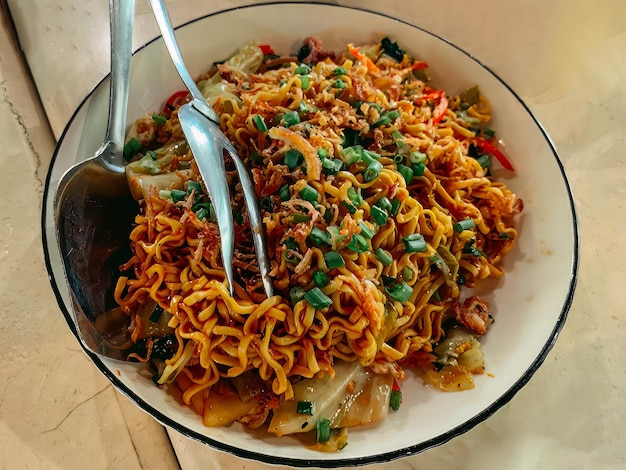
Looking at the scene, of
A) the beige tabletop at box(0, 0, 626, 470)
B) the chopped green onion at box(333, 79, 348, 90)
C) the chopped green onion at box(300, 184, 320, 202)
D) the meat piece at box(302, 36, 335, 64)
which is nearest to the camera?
the chopped green onion at box(300, 184, 320, 202)

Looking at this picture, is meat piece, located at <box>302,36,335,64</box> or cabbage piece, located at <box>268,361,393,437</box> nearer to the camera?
cabbage piece, located at <box>268,361,393,437</box>

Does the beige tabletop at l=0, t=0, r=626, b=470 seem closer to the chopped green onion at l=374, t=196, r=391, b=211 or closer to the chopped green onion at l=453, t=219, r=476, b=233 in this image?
the chopped green onion at l=453, t=219, r=476, b=233

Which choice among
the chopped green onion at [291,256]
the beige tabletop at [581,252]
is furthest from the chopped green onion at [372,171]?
the beige tabletop at [581,252]

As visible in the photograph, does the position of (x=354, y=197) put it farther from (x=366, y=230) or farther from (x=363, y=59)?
(x=363, y=59)

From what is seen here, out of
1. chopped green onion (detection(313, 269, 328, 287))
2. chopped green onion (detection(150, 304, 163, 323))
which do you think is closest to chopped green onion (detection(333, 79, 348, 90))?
chopped green onion (detection(313, 269, 328, 287))

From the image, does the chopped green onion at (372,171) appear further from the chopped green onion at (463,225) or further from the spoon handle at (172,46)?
the spoon handle at (172,46)

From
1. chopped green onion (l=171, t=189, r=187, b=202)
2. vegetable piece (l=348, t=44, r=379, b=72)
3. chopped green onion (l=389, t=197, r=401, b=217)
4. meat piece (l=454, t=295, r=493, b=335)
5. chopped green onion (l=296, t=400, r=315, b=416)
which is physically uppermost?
vegetable piece (l=348, t=44, r=379, b=72)

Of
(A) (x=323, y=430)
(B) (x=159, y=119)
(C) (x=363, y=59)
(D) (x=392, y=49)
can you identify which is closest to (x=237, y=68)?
(B) (x=159, y=119)

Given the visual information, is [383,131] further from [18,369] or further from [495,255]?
[18,369]
